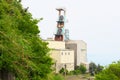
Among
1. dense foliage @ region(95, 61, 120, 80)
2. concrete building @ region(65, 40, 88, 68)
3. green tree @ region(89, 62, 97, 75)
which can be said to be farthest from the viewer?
concrete building @ region(65, 40, 88, 68)

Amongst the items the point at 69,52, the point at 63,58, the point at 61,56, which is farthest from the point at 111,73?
the point at 69,52

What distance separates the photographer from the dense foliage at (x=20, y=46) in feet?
29.6

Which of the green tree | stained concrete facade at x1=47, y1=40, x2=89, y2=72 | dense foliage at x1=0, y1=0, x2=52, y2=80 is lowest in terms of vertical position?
dense foliage at x1=0, y1=0, x2=52, y2=80

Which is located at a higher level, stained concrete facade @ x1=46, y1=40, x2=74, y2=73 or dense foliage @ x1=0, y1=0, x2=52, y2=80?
stained concrete facade @ x1=46, y1=40, x2=74, y2=73

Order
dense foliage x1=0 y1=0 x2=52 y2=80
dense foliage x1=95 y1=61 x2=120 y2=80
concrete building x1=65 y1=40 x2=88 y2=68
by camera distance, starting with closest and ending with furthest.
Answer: dense foliage x1=0 y1=0 x2=52 y2=80 → dense foliage x1=95 y1=61 x2=120 y2=80 → concrete building x1=65 y1=40 x2=88 y2=68

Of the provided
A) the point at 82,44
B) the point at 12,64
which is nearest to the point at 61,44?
the point at 82,44

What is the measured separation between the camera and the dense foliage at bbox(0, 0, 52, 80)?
903cm

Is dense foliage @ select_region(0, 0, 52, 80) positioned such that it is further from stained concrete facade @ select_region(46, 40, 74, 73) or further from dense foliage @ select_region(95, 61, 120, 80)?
stained concrete facade @ select_region(46, 40, 74, 73)

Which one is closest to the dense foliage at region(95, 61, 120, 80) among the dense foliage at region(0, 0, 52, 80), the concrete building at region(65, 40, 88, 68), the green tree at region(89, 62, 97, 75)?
the dense foliage at region(0, 0, 52, 80)

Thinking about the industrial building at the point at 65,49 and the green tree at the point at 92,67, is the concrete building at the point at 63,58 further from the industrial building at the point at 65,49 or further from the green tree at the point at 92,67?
the green tree at the point at 92,67

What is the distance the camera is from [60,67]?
219 feet

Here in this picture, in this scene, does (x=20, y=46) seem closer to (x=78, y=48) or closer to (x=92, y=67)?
(x=78, y=48)

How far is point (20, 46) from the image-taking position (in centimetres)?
911

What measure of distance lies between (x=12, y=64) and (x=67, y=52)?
194ft
